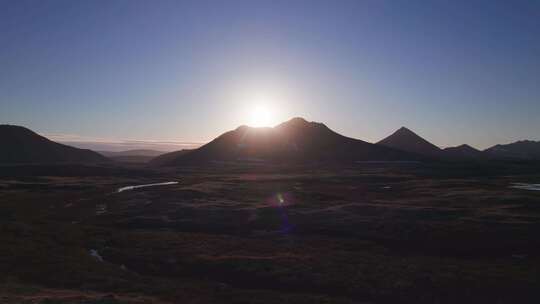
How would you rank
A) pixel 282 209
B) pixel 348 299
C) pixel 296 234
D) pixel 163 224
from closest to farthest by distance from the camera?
pixel 348 299
pixel 296 234
pixel 163 224
pixel 282 209

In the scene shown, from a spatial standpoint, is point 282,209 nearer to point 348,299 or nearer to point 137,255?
point 137,255

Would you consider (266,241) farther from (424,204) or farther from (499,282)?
(424,204)

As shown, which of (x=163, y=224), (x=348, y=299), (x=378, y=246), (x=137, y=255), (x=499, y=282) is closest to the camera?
(x=348, y=299)

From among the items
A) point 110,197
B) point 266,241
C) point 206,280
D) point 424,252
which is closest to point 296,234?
point 266,241

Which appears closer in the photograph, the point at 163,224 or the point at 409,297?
the point at 409,297

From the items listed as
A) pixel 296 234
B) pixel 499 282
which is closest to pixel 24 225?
pixel 296 234

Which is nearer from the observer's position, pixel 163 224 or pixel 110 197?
pixel 163 224
